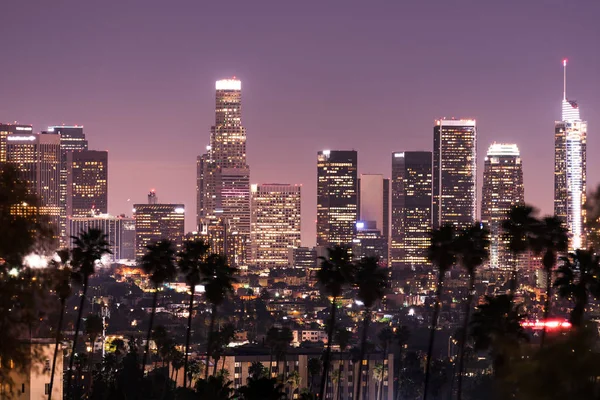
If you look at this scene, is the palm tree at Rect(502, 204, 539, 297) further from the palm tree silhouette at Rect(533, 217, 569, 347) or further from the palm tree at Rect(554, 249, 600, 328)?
the palm tree at Rect(554, 249, 600, 328)

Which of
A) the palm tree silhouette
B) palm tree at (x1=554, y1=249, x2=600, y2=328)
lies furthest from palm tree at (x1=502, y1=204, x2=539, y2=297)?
palm tree at (x1=554, y1=249, x2=600, y2=328)

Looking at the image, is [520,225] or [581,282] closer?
[581,282]

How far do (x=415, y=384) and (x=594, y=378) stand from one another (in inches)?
5931

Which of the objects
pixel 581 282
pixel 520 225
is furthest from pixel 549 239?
pixel 581 282

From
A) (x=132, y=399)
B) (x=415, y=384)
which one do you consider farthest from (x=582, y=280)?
(x=415, y=384)

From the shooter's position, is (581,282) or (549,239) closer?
(581,282)

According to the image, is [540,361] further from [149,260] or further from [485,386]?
[485,386]

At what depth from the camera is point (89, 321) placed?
133125mm

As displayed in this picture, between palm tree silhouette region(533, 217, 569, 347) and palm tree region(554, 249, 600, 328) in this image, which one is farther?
palm tree silhouette region(533, 217, 569, 347)

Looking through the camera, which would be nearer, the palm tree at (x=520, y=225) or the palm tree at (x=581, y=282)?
the palm tree at (x=581, y=282)

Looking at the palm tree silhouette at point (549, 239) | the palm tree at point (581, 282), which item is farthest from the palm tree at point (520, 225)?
the palm tree at point (581, 282)

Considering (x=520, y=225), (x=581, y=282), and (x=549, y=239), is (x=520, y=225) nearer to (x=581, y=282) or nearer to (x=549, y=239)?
(x=549, y=239)

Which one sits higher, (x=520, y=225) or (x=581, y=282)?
(x=520, y=225)

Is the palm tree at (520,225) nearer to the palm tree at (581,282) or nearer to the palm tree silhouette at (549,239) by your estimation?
the palm tree silhouette at (549,239)
